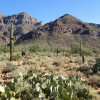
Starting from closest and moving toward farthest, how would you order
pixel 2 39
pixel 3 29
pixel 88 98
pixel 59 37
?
pixel 88 98
pixel 59 37
pixel 2 39
pixel 3 29

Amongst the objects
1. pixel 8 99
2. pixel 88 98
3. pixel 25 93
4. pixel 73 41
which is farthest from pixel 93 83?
pixel 73 41

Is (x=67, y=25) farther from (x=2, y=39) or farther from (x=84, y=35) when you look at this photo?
(x=2, y=39)

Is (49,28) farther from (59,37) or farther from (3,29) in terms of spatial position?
(3,29)

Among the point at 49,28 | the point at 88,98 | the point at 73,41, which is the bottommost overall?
the point at 88,98

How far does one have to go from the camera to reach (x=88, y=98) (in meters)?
5.41

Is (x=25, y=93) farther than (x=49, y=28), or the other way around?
(x=49, y=28)

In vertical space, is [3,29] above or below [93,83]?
above

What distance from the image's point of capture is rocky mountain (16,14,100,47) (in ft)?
Answer: 250

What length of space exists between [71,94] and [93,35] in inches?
3226

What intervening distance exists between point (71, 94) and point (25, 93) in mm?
1675

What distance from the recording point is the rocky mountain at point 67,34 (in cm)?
7624

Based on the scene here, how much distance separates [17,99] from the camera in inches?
187

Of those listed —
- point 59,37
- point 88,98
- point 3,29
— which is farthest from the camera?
point 3,29

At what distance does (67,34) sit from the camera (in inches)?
3479
